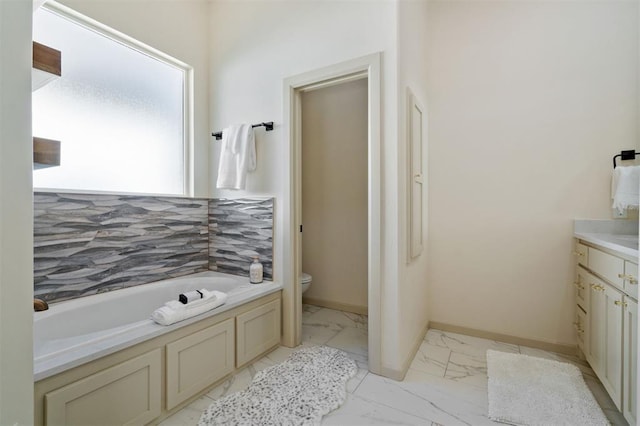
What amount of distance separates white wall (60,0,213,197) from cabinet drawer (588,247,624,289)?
2911 mm

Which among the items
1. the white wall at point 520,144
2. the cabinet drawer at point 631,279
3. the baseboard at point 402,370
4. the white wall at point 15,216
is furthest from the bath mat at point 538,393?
the white wall at point 15,216

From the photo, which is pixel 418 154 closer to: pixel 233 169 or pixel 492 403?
pixel 233 169

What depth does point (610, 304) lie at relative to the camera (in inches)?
Result: 61.7

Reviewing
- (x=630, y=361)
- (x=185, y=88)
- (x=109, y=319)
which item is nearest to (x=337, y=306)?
(x=109, y=319)

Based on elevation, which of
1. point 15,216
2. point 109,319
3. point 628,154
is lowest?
point 109,319

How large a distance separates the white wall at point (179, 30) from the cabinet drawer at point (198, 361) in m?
1.39

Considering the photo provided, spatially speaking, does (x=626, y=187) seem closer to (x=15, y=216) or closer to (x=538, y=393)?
(x=538, y=393)

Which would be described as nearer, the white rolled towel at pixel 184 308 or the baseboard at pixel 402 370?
the white rolled towel at pixel 184 308

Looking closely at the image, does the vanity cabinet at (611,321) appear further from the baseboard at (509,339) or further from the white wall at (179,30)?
the white wall at (179,30)

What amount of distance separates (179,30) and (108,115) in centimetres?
99

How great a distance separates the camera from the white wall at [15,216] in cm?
48

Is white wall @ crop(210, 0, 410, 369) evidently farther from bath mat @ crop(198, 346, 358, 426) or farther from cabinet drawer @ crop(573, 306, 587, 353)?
cabinet drawer @ crop(573, 306, 587, 353)

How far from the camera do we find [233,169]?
2461 millimetres

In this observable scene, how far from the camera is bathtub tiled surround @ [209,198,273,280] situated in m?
2.41
